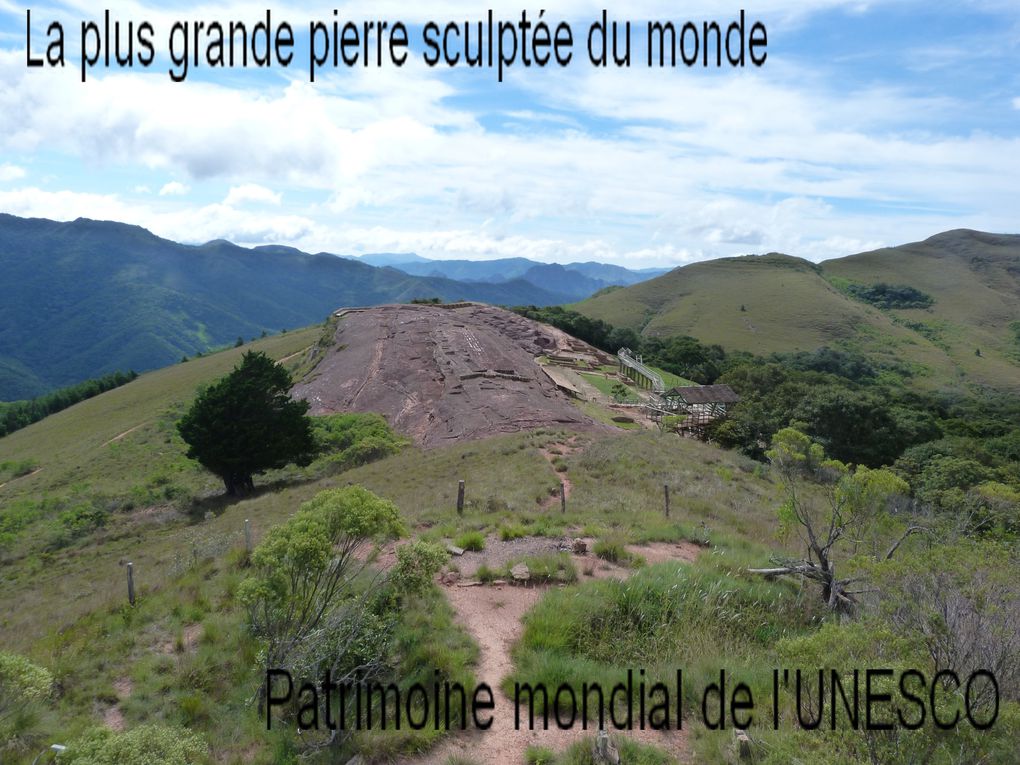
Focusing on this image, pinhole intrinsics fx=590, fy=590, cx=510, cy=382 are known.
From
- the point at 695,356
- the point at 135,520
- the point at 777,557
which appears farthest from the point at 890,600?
the point at 695,356

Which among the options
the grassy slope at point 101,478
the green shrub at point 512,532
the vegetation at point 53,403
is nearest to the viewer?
the green shrub at point 512,532

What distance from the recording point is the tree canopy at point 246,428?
23.5m

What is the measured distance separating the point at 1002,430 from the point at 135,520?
5425cm

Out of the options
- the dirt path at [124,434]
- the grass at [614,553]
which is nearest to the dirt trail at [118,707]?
the grass at [614,553]

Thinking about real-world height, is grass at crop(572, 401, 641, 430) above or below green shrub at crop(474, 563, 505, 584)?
above

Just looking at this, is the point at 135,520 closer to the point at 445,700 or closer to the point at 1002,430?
the point at 445,700

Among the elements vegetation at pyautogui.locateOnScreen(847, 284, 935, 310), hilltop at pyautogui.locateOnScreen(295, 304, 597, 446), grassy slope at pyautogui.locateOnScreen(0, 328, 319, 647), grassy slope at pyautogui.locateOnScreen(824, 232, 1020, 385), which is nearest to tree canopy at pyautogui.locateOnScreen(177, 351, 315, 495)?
grassy slope at pyautogui.locateOnScreen(0, 328, 319, 647)

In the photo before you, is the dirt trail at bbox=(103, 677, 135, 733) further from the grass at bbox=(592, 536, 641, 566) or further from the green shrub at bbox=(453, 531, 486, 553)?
the grass at bbox=(592, 536, 641, 566)

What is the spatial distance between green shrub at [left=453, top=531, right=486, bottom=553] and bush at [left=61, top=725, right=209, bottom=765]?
6.33m

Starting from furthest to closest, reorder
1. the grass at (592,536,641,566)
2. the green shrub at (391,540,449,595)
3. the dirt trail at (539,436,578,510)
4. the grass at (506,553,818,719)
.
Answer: the dirt trail at (539,436,578,510), the grass at (592,536,641,566), the green shrub at (391,540,449,595), the grass at (506,553,818,719)

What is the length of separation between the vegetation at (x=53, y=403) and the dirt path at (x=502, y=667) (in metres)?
67.5

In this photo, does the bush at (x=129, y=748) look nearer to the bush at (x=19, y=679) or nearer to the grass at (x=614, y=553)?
the bush at (x=19, y=679)

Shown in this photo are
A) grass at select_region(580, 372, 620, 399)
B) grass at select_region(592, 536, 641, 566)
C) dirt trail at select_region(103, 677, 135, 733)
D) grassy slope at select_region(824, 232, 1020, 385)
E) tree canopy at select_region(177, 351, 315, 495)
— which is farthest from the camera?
grassy slope at select_region(824, 232, 1020, 385)

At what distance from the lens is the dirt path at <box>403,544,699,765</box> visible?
622 cm
